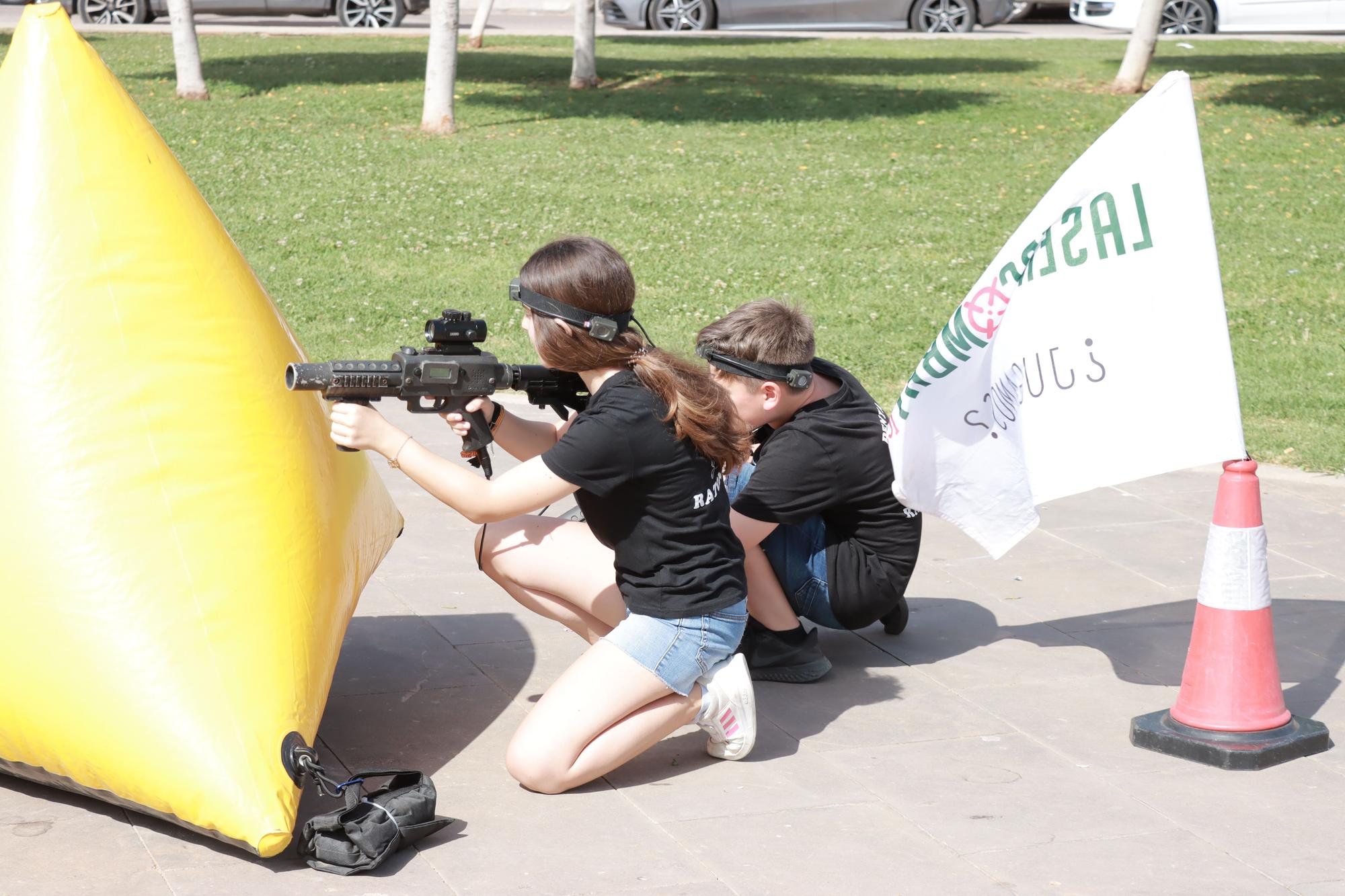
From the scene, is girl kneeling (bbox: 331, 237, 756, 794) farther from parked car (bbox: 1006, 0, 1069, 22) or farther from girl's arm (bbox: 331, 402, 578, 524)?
parked car (bbox: 1006, 0, 1069, 22)

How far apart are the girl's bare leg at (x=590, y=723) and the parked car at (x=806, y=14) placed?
70.2ft

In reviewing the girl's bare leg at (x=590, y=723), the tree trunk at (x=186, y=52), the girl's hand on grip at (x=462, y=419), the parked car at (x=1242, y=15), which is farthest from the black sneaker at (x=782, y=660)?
the parked car at (x=1242, y=15)

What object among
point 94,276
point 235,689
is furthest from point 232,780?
point 94,276

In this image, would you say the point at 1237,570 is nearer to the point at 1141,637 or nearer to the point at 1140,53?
the point at 1141,637

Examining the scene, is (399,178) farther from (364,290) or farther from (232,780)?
(232,780)

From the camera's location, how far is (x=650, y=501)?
3998 millimetres

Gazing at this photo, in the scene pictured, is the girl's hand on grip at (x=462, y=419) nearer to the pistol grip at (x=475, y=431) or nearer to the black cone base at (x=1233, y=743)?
the pistol grip at (x=475, y=431)

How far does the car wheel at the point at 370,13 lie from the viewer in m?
23.7

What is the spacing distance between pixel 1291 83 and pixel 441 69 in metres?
9.86

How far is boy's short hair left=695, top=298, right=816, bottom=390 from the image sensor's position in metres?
4.47

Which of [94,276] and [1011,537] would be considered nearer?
[94,276]

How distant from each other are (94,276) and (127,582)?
785 millimetres

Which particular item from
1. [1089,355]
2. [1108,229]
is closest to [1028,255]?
[1108,229]

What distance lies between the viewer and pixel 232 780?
3.49m
